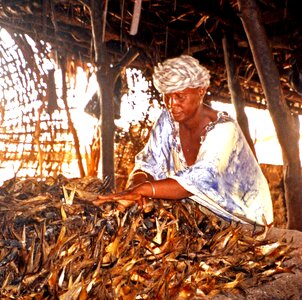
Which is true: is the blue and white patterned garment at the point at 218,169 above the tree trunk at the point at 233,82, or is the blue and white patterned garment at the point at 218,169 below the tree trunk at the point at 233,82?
below

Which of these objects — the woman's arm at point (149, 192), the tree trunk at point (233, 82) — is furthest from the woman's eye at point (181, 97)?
the tree trunk at point (233, 82)

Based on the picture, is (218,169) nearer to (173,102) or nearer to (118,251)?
(173,102)

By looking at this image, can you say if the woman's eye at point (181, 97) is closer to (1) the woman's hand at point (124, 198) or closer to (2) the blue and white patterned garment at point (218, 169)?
(2) the blue and white patterned garment at point (218, 169)

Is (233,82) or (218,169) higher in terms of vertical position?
(233,82)

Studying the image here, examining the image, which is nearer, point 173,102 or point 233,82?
point 173,102

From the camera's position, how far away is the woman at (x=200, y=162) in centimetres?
215

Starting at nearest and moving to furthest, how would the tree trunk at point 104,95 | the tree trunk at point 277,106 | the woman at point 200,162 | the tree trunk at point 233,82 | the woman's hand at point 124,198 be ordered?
the woman's hand at point 124,198 < the woman at point 200,162 < the tree trunk at point 277,106 < the tree trunk at point 104,95 < the tree trunk at point 233,82

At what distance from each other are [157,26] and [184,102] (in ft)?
10.9

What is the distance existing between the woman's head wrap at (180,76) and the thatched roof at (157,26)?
2050 mm

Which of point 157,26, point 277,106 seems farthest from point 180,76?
point 157,26

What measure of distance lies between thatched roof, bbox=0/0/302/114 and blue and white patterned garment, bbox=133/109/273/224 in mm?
1966

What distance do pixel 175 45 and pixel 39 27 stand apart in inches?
76.0

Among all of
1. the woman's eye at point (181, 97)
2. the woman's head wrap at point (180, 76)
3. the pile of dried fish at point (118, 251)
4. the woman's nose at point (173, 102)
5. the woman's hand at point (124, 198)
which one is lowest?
the pile of dried fish at point (118, 251)

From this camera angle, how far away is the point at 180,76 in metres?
2.31
